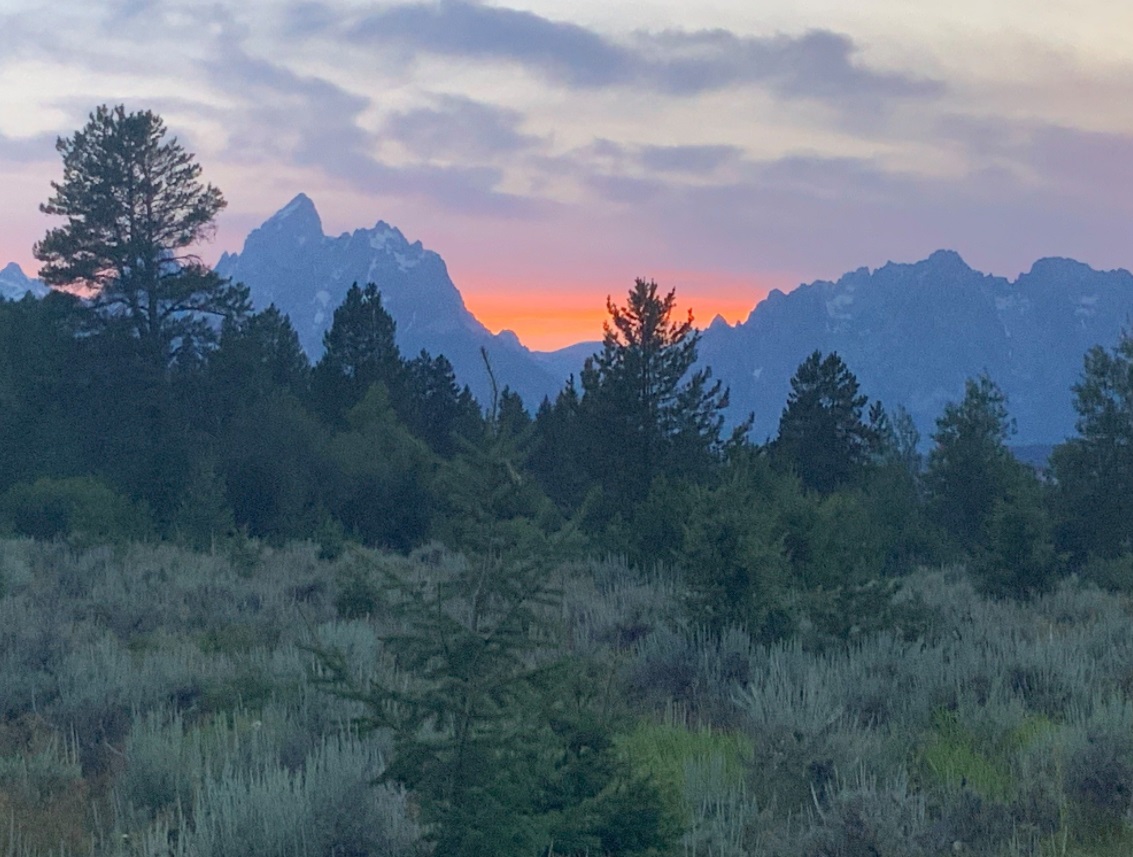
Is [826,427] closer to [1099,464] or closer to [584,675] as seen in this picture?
[1099,464]

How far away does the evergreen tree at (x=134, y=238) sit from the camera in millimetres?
33562

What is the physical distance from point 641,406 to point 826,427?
460 inches

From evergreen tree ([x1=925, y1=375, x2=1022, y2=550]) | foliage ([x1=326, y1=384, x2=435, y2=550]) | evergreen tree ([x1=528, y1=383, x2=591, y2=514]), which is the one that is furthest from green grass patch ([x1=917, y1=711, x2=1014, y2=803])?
foliage ([x1=326, y1=384, x2=435, y2=550])

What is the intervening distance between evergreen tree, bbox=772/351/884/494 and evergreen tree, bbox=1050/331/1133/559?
18.3 ft

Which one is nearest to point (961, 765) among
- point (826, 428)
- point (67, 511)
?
point (67, 511)

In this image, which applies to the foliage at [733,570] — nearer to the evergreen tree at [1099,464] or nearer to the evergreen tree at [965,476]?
the evergreen tree at [1099,464]

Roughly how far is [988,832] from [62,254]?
3347 centimetres

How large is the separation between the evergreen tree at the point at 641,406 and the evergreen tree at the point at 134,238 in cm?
1582

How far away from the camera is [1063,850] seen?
5.12m

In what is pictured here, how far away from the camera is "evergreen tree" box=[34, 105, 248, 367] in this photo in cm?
3356

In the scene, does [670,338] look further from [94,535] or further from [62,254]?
[62,254]

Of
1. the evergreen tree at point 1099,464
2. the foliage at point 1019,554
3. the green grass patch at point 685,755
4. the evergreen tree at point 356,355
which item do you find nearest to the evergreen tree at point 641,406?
the foliage at point 1019,554

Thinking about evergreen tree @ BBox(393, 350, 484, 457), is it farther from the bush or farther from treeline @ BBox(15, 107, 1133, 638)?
the bush

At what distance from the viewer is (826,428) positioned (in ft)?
110
